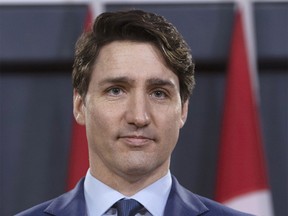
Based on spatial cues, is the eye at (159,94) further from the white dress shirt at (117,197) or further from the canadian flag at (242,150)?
the canadian flag at (242,150)

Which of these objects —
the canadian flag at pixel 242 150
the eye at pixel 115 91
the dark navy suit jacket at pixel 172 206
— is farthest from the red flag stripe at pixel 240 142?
the eye at pixel 115 91

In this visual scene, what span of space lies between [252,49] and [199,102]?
167mm

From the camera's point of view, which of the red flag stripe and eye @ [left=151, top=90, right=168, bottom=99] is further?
the red flag stripe

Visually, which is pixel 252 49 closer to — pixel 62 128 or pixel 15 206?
pixel 62 128

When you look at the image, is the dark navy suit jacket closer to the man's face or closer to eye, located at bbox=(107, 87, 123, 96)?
the man's face

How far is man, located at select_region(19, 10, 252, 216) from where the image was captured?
941mm

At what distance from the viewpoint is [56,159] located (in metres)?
1.80

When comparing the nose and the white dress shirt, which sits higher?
the nose

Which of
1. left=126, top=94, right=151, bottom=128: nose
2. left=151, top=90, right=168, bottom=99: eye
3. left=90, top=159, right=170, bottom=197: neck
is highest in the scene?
left=151, top=90, right=168, bottom=99: eye

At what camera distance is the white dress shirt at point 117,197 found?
3.19ft

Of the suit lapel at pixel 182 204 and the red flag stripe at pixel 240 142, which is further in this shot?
the red flag stripe at pixel 240 142

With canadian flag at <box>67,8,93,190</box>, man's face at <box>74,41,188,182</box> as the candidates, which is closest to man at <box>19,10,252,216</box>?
man's face at <box>74,41,188,182</box>

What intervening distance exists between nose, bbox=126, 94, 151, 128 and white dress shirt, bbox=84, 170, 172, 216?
0.10m

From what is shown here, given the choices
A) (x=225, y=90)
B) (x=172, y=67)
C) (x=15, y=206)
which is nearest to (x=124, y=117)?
(x=172, y=67)
